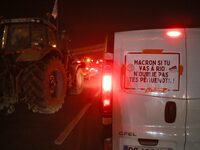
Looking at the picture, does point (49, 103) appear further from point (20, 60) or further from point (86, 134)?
point (86, 134)

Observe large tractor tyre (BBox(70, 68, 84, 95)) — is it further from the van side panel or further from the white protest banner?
the van side panel

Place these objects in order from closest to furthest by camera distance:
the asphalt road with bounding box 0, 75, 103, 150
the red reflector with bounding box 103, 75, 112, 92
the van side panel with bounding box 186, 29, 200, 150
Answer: the van side panel with bounding box 186, 29, 200, 150 → the red reflector with bounding box 103, 75, 112, 92 → the asphalt road with bounding box 0, 75, 103, 150

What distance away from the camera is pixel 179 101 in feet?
16.0

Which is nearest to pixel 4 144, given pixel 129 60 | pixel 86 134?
pixel 86 134

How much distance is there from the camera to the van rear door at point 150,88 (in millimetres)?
→ 4863

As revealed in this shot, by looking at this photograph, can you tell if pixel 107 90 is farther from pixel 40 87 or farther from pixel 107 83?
pixel 40 87

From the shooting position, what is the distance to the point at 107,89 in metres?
5.14

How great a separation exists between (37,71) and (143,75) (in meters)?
6.15

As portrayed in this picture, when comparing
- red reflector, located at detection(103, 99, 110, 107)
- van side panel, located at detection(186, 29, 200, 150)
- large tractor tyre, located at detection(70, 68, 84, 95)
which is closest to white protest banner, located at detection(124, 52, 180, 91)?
van side panel, located at detection(186, 29, 200, 150)

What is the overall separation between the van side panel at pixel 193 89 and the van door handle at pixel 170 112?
164mm

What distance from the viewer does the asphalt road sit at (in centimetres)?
819

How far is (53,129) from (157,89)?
206 inches

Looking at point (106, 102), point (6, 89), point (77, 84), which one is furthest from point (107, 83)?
point (77, 84)

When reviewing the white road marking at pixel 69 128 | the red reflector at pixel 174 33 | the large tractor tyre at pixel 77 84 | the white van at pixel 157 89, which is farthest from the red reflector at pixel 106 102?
the large tractor tyre at pixel 77 84
